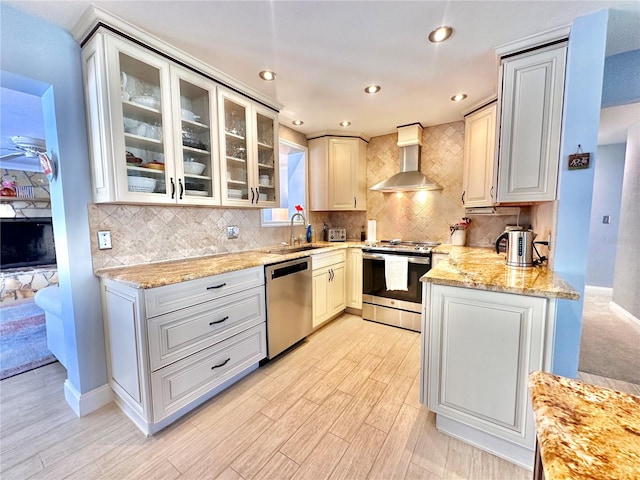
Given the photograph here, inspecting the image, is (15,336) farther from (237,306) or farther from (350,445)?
(350,445)

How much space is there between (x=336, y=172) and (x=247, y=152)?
1.49 metres

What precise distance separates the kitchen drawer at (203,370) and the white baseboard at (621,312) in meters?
4.17

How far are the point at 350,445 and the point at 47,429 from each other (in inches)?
72.9

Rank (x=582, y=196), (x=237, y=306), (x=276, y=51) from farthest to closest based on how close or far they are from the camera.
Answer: (x=237, y=306) → (x=276, y=51) → (x=582, y=196)

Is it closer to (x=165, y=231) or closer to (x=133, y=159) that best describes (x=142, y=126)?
(x=133, y=159)

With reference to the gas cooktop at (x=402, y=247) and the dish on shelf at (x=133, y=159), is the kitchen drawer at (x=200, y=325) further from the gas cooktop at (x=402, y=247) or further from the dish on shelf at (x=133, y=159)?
the gas cooktop at (x=402, y=247)

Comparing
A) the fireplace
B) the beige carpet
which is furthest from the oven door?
the fireplace

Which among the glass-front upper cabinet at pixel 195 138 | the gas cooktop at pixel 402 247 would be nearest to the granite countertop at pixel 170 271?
the glass-front upper cabinet at pixel 195 138

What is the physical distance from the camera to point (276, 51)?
1834 mm

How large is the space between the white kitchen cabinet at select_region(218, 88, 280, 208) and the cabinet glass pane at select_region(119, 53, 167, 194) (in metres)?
0.48

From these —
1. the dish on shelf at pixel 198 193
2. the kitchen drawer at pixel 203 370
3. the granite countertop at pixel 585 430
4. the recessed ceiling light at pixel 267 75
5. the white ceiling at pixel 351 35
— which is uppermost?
the recessed ceiling light at pixel 267 75

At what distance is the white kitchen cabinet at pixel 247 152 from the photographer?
2.29 m

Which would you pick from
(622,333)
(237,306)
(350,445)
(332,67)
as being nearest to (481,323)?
(350,445)

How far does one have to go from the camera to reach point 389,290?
3092 mm
